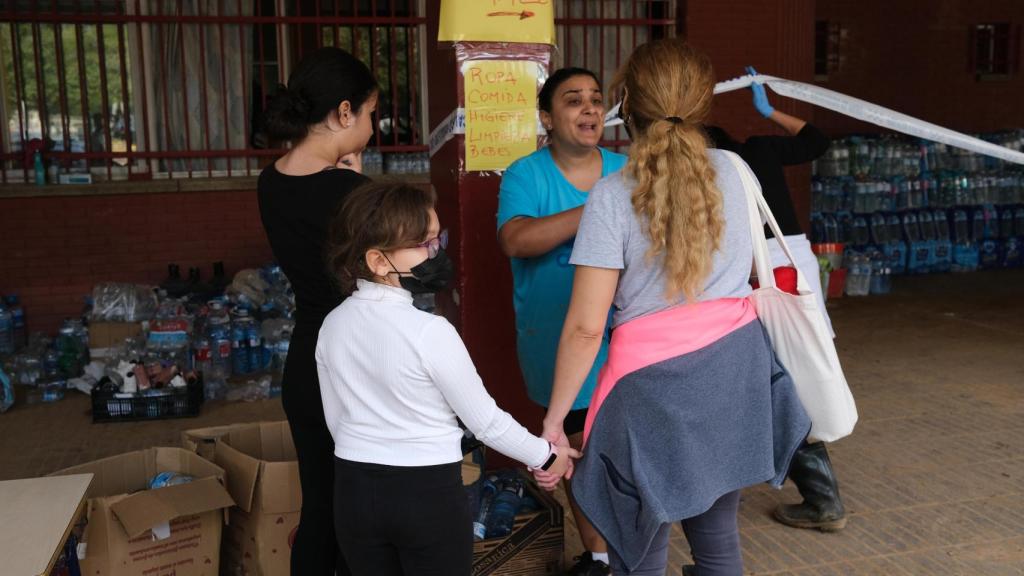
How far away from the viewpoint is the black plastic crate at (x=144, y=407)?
18.7 ft

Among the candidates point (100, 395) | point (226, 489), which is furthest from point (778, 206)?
point (100, 395)

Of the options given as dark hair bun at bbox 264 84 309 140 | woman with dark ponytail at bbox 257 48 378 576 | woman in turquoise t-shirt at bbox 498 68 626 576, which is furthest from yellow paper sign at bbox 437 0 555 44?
dark hair bun at bbox 264 84 309 140

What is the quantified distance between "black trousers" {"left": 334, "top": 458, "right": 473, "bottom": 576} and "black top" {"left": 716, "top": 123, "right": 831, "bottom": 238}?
2253 mm

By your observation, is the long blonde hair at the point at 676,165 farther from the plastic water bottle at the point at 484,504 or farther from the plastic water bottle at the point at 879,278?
the plastic water bottle at the point at 879,278

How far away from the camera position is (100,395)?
18.7 ft

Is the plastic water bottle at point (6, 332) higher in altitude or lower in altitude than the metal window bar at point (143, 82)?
lower

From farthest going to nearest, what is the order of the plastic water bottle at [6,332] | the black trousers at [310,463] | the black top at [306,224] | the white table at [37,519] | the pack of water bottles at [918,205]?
the pack of water bottles at [918,205]
the plastic water bottle at [6,332]
the black trousers at [310,463]
the black top at [306,224]
the white table at [37,519]

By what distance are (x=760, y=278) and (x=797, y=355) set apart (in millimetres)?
220

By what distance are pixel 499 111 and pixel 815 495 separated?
2.05m

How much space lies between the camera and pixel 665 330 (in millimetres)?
2254

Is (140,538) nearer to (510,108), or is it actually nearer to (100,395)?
(510,108)

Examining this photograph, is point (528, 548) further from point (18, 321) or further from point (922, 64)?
point (922, 64)

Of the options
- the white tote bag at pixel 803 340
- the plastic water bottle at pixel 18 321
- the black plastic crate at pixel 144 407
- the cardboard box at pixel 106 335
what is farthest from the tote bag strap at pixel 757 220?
the plastic water bottle at pixel 18 321

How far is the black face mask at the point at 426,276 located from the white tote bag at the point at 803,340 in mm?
781
